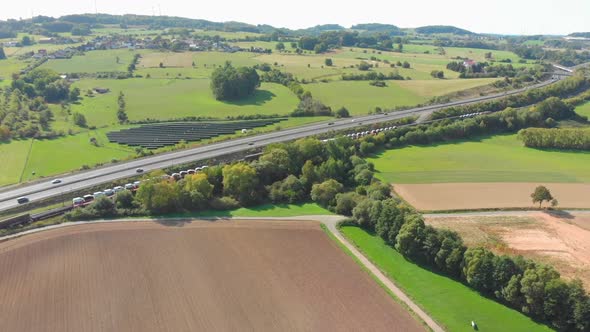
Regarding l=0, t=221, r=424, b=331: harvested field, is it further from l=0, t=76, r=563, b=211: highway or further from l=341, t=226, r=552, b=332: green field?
l=0, t=76, r=563, b=211: highway

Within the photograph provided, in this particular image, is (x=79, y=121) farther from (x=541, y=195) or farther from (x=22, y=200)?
(x=541, y=195)

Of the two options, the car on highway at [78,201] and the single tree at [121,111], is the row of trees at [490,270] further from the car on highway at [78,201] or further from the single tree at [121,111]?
the single tree at [121,111]

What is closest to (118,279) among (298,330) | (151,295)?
(151,295)

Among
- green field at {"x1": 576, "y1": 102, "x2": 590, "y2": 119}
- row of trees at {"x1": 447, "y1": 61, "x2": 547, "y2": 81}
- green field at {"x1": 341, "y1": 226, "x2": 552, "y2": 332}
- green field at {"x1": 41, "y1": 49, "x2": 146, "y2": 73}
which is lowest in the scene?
green field at {"x1": 341, "y1": 226, "x2": 552, "y2": 332}

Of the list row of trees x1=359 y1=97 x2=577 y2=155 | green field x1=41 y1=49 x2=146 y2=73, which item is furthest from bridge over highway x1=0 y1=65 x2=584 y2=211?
green field x1=41 y1=49 x2=146 y2=73

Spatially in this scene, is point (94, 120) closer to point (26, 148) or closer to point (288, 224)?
point (26, 148)

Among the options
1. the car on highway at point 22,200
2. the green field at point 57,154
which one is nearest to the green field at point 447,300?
the car on highway at point 22,200
